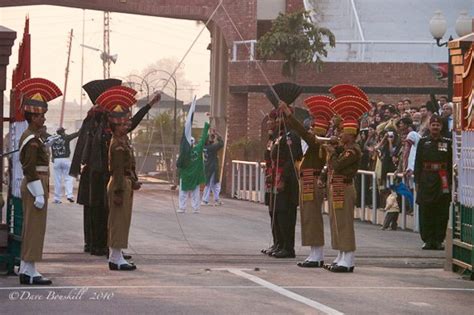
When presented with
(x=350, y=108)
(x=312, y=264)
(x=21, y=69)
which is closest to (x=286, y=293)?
(x=312, y=264)

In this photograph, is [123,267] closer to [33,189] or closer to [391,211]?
[33,189]

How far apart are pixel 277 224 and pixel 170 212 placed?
9529mm

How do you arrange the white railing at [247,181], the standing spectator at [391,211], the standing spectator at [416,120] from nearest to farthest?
the standing spectator at [391,211], the standing spectator at [416,120], the white railing at [247,181]

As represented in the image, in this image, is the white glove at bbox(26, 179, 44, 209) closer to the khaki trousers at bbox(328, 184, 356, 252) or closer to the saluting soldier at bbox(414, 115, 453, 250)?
the khaki trousers at bbox(328, 184, 356, 252)

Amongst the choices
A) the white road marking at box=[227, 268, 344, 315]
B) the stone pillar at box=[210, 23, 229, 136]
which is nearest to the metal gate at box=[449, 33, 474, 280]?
the white road marking at box=[227, 268, 344, 315]

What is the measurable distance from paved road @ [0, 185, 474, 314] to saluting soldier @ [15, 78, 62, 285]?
28cm

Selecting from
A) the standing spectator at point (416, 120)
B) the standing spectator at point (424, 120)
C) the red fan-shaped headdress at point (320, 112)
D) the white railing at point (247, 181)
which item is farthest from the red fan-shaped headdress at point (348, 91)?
the white railing at point (247, 181)

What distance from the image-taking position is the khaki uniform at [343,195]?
1684cm

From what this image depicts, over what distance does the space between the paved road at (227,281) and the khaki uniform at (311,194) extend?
20.2 inches

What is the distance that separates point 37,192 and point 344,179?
3940mm

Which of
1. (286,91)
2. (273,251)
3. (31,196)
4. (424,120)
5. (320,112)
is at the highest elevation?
(286,91)

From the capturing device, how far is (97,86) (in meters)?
19.2

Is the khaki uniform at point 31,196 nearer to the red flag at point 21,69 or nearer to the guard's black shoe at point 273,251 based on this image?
the red flag at point 21,69

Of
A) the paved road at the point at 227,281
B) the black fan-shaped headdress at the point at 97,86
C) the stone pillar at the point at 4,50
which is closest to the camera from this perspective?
the paved road at the point at 227,281
